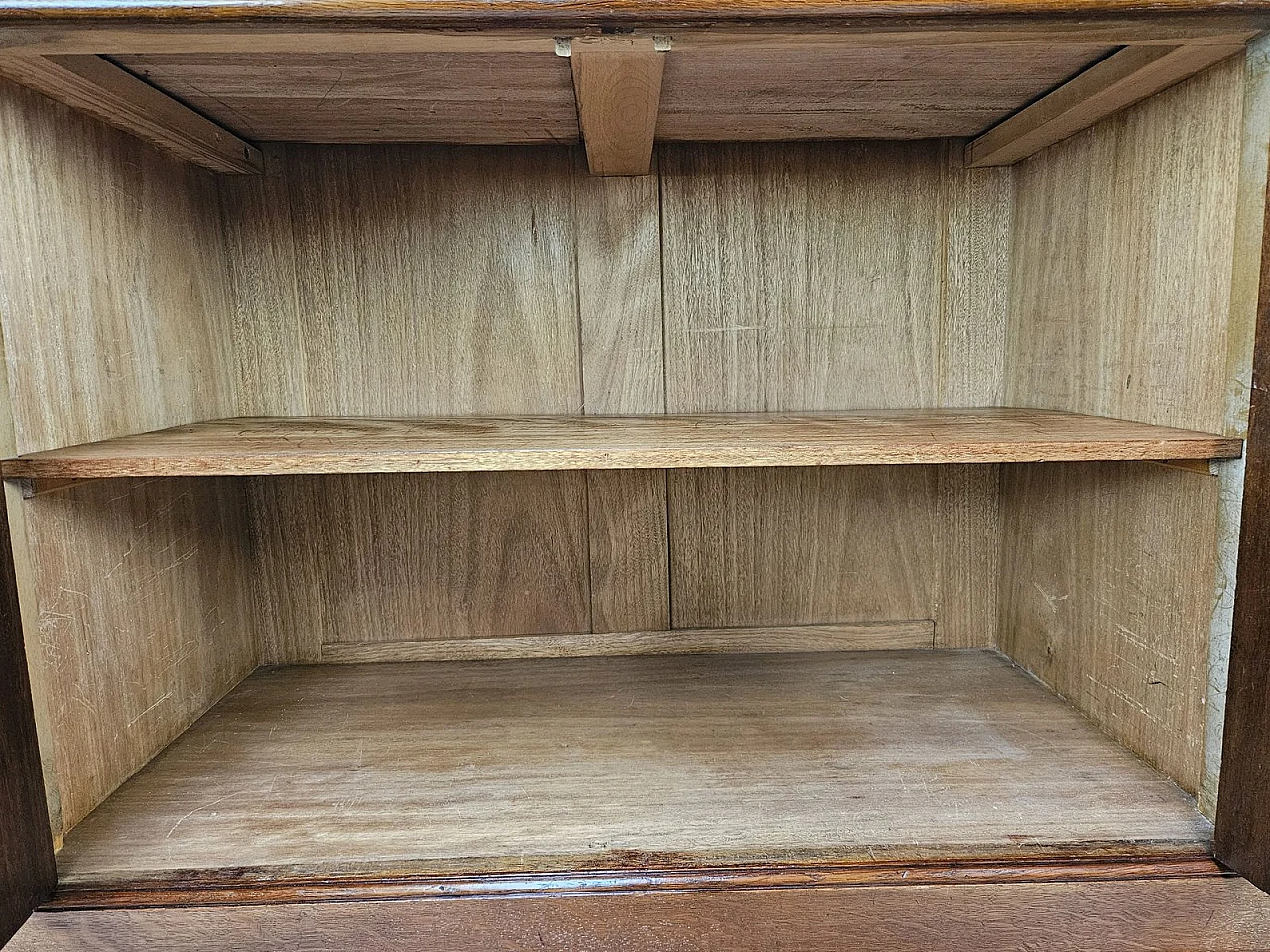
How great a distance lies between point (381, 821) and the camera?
0.74m

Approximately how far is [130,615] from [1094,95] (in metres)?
1.10

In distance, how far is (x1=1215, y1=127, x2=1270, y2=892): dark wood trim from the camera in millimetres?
642

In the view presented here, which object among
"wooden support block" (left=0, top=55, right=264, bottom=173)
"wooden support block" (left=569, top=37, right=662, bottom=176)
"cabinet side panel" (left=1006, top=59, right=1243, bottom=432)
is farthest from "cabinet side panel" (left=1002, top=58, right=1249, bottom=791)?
"wooden support block" (left=0, top=55, right=264, bottom=173)

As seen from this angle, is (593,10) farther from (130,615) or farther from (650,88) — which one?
(130,615)

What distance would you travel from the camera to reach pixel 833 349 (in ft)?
3.54

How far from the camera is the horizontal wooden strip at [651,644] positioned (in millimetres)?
1127

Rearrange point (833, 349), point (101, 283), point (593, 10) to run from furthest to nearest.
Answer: point (833, 349)
point (101, 283)
point (593, 10)

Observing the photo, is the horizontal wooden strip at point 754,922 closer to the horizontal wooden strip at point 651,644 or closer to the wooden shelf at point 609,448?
the wooden shelf at point 609,448

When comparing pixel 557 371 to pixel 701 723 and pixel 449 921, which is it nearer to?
pixel 701 723

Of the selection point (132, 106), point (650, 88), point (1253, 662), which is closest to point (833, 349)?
point (650, 88)

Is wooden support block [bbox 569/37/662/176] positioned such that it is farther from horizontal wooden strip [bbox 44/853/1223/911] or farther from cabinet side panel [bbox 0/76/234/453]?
horizontal wooden strip [bbox 44/853/1223/911]

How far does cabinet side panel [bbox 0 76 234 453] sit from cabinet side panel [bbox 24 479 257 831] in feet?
0.27

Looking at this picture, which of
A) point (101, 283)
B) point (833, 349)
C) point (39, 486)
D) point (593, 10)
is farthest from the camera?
point (833, 349)

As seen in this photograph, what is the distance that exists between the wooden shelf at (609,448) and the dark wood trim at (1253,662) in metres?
0.04
